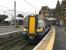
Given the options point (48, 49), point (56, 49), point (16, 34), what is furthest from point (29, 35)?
point (16, 34)

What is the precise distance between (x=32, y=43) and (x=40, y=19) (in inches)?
108

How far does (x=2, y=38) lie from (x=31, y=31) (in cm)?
688

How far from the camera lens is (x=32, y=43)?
79.7ft

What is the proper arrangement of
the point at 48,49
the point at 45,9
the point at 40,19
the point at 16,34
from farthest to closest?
the point at 45,9
the point at 16,34
the point at 40,19
the point at 48,49

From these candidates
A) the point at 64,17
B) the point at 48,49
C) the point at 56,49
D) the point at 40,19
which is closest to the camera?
the point at 48,49

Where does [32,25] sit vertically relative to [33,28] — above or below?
above

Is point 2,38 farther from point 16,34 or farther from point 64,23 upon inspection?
point 64,23

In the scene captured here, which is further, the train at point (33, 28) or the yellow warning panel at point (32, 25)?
the yellow warning panel at point (32, 25)

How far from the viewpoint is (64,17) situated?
4653 inches

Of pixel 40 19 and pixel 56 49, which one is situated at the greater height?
pixel 40 19

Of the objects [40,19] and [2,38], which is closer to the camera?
[40,19]

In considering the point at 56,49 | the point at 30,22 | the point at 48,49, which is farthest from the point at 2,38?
the point at 48,49

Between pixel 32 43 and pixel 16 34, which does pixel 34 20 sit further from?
pixel 16 34

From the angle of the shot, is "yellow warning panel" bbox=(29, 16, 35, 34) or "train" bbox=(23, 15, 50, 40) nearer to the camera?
"train" bbox=(23, 15, 50, 40)
